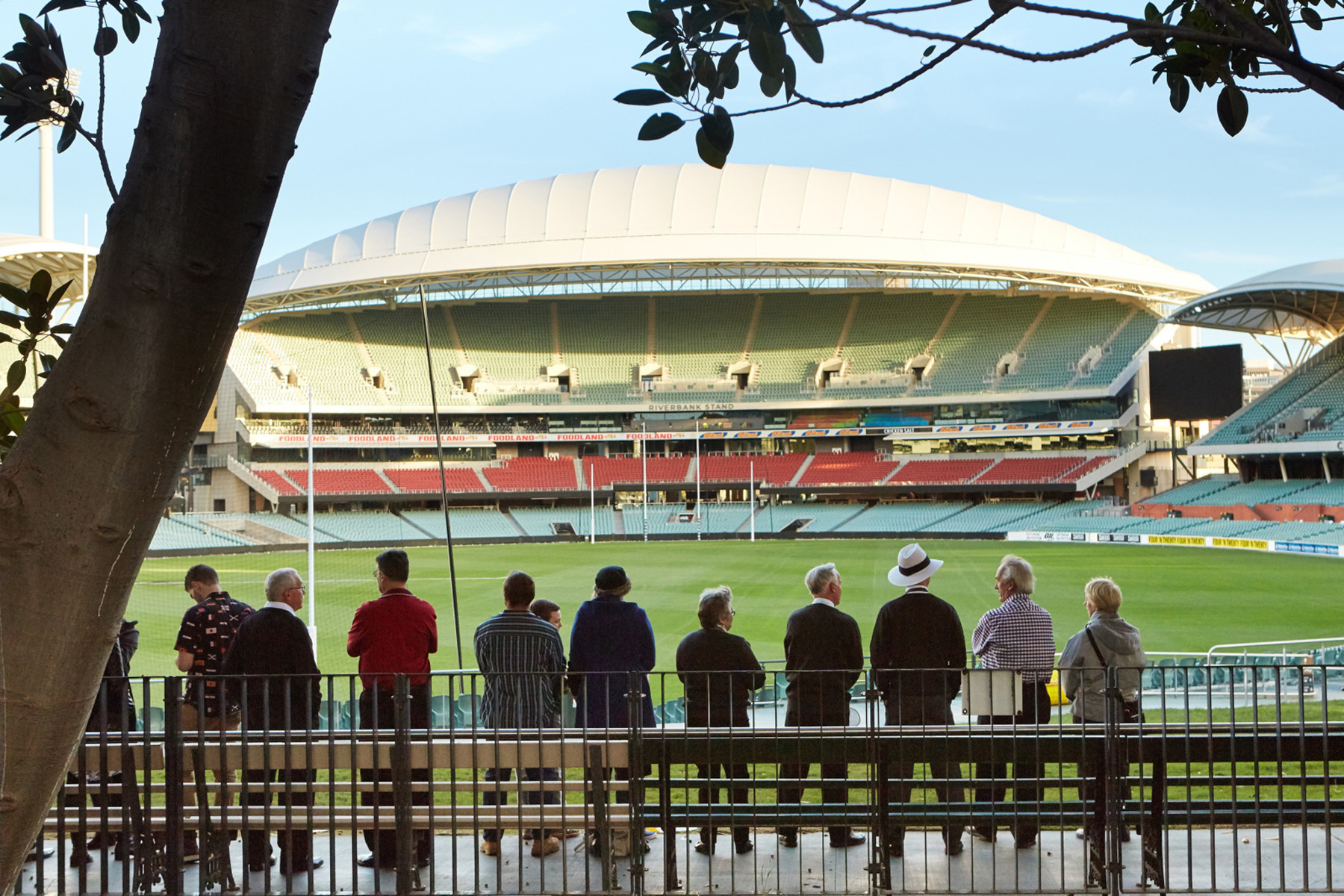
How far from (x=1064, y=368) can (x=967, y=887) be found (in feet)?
205

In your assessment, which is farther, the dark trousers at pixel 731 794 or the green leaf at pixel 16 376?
the dark trousers at pixel 731 794

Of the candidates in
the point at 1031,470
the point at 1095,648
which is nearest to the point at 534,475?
the point at 1031,470

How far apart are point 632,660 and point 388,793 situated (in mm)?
1642

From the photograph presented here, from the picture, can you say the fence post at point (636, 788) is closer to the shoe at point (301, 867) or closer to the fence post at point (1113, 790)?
the shoe at point (301, 867)

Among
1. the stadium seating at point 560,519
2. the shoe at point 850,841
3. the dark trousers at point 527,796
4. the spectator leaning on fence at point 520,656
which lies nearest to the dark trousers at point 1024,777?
the shoe at point 850,841

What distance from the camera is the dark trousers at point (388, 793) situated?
507 centimetres

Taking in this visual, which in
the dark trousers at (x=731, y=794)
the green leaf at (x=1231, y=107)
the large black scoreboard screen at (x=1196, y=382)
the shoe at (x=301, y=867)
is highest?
the large black scoreboard screen at (x=1196, y=382)

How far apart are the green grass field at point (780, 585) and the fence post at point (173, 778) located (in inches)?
533

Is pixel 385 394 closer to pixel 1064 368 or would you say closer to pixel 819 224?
pixel 819 224

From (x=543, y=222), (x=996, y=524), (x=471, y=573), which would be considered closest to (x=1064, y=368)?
(x=996, y=524)

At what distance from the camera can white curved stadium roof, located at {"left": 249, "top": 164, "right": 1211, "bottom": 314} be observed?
55938 mm

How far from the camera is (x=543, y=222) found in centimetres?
5909

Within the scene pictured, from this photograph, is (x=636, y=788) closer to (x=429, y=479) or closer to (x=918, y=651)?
(x=918, y=651)

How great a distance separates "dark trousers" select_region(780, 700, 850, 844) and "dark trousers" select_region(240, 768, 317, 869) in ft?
7.57
